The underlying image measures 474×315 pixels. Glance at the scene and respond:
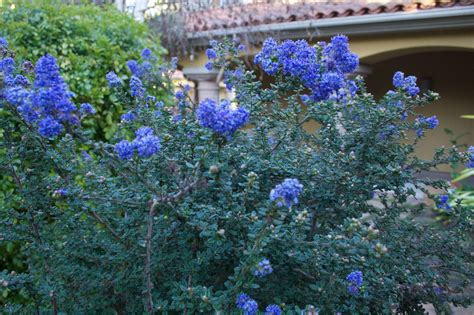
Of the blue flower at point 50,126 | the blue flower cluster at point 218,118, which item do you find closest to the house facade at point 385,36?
the blue flower cluster at point 218,118

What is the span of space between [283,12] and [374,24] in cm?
176

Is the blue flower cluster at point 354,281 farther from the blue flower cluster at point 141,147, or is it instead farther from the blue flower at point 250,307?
the blue flower cluster at point 141,147

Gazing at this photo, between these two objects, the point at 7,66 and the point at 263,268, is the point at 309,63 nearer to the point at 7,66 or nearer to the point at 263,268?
the point at 263,268

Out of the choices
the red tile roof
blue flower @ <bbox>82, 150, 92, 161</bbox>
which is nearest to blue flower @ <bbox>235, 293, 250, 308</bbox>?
blue flower @ <bbox>82, 150, 92, 161</bbox>

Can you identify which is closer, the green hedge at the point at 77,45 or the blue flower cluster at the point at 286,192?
the blue flower cluster at the point at 286,192

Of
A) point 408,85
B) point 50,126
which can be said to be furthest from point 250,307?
point 408,85

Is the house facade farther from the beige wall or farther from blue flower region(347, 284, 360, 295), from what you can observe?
blue flower region(347, 284, 360, 295)

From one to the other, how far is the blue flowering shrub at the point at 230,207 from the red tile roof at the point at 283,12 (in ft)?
12.3

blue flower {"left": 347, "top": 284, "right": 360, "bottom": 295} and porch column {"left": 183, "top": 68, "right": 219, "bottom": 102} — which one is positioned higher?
porch column {"left": 183, "top": 68, "right": 219, "bottom": 102}

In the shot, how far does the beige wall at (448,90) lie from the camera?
23.4ft

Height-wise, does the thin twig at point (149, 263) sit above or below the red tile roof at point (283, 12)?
below

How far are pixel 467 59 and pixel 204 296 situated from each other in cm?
695

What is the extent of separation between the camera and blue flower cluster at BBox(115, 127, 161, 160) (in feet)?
4.92

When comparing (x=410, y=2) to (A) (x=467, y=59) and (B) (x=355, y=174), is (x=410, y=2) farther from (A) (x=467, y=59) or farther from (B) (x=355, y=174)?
(B) (x=355, y=174)
